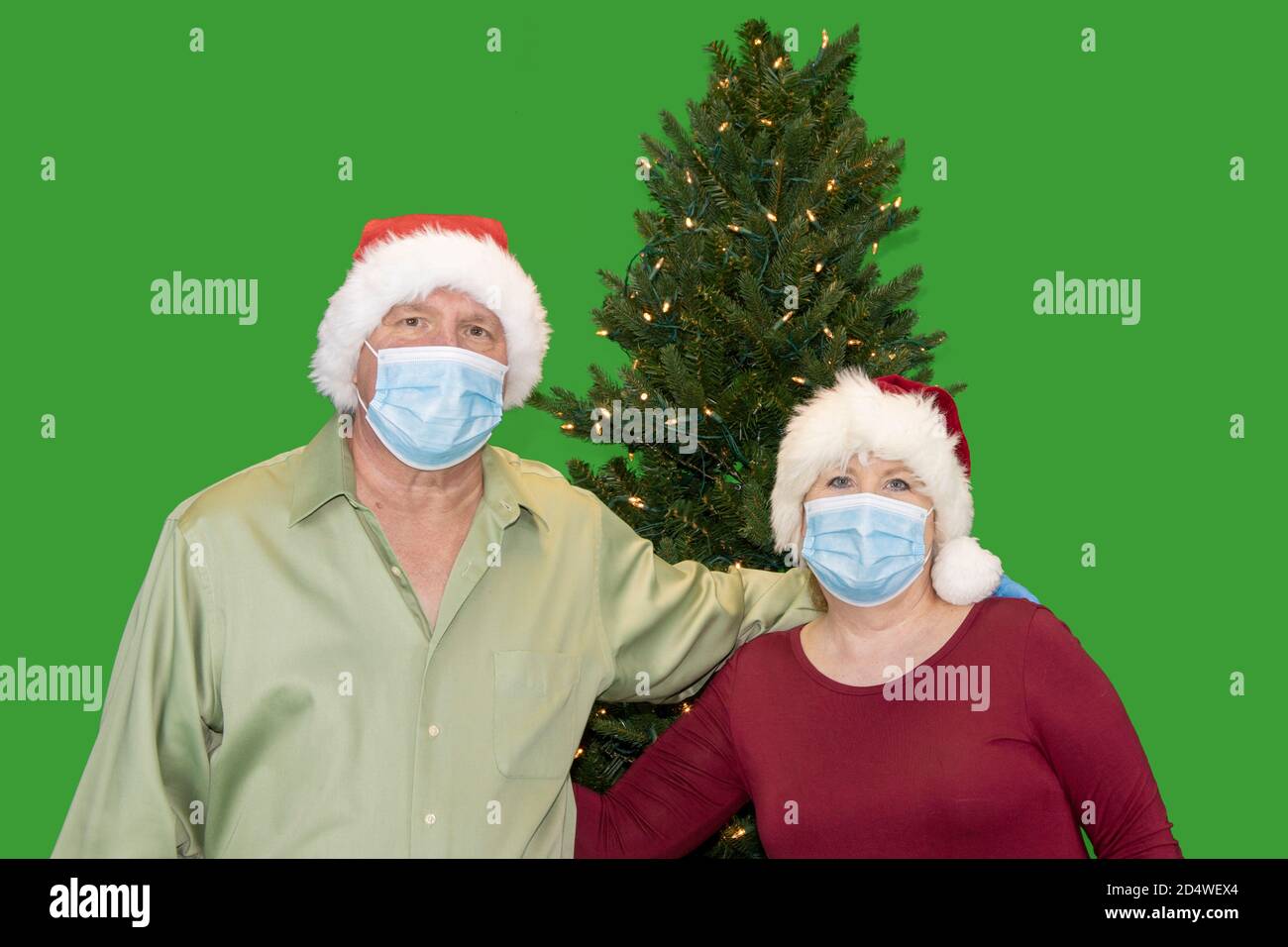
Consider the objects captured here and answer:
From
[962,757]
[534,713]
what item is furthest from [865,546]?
[534,713]

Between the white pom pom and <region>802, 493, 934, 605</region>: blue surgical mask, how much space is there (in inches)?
1.7

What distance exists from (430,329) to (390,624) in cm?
54

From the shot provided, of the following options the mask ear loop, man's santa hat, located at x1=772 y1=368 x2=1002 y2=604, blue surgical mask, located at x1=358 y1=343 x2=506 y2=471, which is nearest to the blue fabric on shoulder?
man's santa hat, located at x1=772 y1=368 x2=1002 y2=604

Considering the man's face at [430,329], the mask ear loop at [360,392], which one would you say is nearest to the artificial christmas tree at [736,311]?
the man's face at [430,329]

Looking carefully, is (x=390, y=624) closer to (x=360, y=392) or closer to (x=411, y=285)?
(x=360, y=392)

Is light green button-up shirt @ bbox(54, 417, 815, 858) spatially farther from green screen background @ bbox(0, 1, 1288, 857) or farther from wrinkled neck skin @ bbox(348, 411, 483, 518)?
green screen background @ bbox(0, 1, 1288, 857)

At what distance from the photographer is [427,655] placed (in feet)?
7.29

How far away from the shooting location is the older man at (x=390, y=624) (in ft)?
7.04

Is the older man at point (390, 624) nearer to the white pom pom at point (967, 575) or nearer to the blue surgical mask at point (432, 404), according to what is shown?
the blue surgical mask at point (432, 404)

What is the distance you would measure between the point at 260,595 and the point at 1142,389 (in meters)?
3.12

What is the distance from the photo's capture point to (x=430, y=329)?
94.1 inches

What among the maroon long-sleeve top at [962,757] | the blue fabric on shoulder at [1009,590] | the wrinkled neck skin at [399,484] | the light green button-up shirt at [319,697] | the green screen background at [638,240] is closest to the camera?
the light green button-up shirt at [319,697]

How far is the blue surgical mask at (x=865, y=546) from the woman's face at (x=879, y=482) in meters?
0.02
